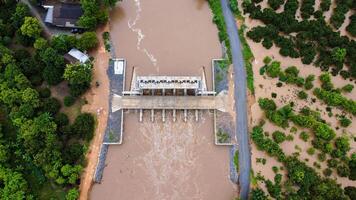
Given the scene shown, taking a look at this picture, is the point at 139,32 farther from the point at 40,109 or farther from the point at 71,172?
the point at 71,172

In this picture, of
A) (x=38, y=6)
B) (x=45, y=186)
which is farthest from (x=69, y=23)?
(x=45, y=186)

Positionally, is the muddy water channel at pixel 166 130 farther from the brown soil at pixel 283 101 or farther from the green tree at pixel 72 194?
the brown soil at pixel 283 101

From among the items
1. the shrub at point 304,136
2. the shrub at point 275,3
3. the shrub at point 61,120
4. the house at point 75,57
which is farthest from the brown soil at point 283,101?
the shrub at point 61,120

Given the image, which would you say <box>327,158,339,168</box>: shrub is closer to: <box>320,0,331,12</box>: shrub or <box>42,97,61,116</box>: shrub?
<box>320,0,331,12</box>: shrub

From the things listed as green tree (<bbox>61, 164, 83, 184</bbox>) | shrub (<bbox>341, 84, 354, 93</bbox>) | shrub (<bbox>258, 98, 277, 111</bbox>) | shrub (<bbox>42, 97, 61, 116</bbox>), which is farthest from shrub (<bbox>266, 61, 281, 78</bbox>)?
shrub (<bbox>42, 97, 61, 116</bbox>)

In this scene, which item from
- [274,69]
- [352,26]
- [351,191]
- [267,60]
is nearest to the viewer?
[351,191]

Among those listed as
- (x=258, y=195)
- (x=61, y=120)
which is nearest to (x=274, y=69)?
(x=258, y=195)
